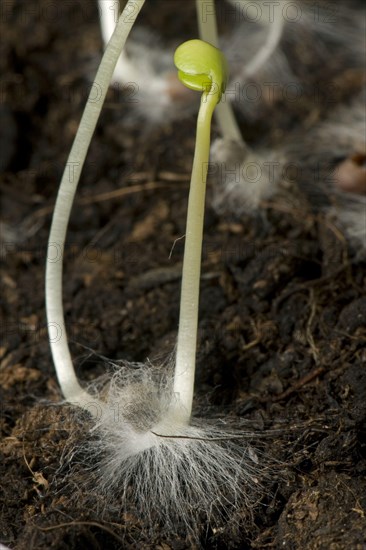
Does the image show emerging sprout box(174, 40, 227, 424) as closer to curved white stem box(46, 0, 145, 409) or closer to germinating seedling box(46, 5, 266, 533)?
germinating seedling box(46, 5, 266, 533)

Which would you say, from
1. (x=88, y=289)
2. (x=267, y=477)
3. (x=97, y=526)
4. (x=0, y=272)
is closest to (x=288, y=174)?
(x=88, y=289)

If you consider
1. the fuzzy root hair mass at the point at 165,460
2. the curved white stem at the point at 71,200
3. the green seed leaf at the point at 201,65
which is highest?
the green seed leaf at the point at 201,65

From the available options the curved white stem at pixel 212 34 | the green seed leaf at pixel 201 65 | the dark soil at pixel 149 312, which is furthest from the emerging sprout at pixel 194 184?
the curved white stem at pixel 212 34

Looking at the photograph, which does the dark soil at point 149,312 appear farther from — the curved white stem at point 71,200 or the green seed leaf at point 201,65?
the green seed leaf at point 201,65

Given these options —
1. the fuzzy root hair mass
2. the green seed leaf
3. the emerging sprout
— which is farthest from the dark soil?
the green seed leaf

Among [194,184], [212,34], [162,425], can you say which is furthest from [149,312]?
[212,34]

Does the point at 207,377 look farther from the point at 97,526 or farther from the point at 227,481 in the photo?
the point at 97,526

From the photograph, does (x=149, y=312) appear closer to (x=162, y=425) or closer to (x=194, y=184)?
(x=162, y=425)
